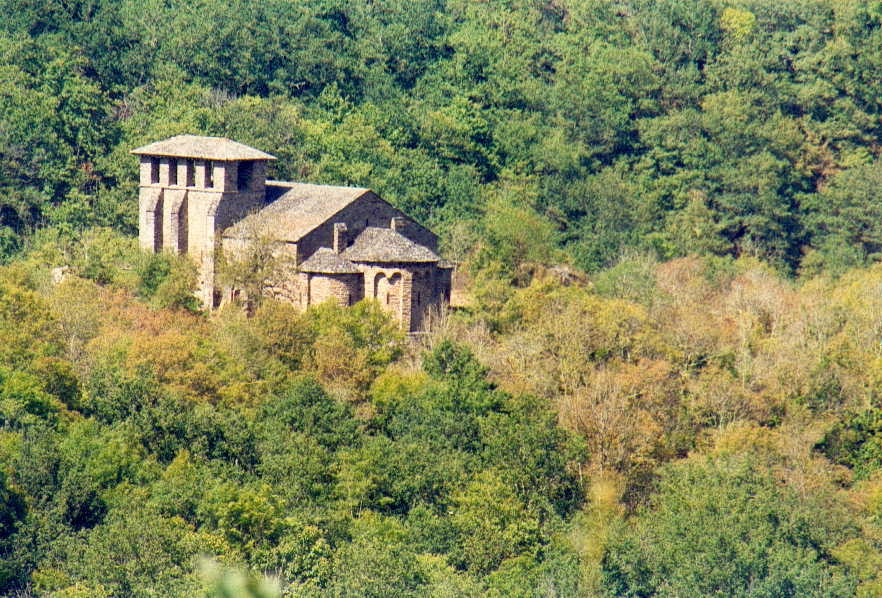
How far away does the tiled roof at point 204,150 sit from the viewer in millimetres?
68562

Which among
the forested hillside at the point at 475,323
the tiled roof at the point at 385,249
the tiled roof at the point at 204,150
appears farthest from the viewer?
the tiled roof at the point at 204,150

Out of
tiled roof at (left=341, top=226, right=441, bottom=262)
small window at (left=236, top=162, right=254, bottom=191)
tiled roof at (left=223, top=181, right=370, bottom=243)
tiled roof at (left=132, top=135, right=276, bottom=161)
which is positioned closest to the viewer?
tiled roof at (left=341, top=226, right=441, bottom=262)

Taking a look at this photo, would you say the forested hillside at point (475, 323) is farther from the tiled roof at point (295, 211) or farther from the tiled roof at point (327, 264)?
the tiled roof at point (295, 211)

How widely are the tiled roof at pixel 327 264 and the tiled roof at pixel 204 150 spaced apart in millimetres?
4545

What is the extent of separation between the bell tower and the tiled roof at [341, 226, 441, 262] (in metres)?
4.97

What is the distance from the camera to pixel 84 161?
84.8 metres

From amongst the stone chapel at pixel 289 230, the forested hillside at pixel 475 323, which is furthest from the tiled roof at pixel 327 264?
the forested hillside at pixel 475 323

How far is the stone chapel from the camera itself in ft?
214

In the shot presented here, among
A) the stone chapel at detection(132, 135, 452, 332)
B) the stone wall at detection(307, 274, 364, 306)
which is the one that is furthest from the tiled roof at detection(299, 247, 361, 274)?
the stone wall at detection(307, 274, 364, 306)

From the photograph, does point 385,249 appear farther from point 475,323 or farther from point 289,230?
point 475,323

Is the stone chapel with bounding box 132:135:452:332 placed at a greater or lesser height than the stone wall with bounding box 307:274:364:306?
greater

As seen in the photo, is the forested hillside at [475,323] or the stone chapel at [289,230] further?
the stone chapel at [289,230]

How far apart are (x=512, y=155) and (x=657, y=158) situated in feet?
25.8

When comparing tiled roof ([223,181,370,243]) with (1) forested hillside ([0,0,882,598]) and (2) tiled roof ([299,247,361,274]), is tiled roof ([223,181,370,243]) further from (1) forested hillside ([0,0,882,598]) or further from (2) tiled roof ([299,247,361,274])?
(1) forested hillside ([0,0,882,598])
